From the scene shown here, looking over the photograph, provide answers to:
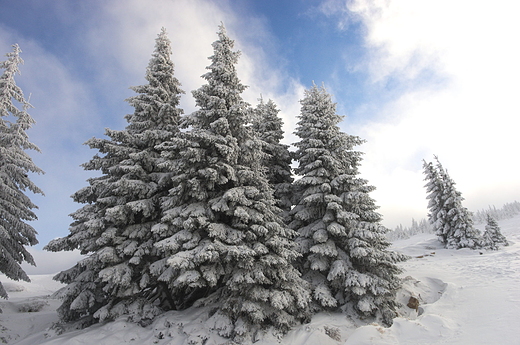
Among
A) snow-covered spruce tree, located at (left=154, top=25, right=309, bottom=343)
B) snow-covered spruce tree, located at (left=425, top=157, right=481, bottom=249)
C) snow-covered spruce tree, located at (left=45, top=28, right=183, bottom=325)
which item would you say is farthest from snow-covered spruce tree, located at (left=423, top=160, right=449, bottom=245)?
snow-covered spruce tree, located at (left=45, top=28, right=183, bottom=325)

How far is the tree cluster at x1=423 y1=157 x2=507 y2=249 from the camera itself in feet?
85.0

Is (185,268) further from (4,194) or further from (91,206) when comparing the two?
(4,194)

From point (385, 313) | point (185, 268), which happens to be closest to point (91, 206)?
point (185, 268)

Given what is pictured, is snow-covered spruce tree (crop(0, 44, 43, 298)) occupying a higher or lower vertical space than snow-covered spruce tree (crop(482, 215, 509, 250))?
higher

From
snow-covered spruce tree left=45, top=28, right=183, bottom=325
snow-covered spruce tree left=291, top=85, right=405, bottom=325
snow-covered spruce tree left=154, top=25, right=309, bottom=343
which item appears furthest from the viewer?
snow-covered spruce tree left=291, top=85, right=405, bottom=325

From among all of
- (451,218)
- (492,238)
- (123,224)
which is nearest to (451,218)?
(451,218)

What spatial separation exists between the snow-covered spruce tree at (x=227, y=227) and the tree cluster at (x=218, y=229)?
53mm

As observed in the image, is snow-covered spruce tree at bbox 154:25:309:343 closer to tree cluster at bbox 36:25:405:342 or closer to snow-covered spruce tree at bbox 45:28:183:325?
tree cluster at bbox 36:25:405:342

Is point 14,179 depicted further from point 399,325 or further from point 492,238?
point 492,238

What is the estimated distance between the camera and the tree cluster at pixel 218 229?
28.9 ft

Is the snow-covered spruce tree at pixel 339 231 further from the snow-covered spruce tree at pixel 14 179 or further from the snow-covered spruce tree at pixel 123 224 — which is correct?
the snow-covered spruce tree at pixel 14 179

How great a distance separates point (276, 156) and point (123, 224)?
34.5 ft

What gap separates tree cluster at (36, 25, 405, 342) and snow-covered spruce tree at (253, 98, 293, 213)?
2.25m

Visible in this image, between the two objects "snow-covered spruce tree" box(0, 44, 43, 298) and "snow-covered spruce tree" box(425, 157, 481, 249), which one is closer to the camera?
"snow-covered spruce tree" box(0, 44, 43, 298)
